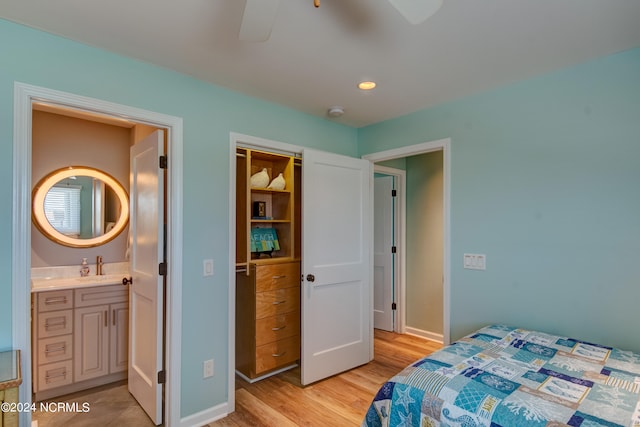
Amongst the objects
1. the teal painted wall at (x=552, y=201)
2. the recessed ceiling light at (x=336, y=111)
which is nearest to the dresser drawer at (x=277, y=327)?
the teal painted wall at (x=552, y=201)

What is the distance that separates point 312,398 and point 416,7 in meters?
2.69

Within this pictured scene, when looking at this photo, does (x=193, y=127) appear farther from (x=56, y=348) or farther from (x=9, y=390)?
(x=56, y=348)

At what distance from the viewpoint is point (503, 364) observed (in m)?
1.63

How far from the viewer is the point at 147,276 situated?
2.38 meters

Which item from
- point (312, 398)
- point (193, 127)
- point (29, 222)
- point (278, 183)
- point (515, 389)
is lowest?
point (312, 398)

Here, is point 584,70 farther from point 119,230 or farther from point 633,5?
point 119,230

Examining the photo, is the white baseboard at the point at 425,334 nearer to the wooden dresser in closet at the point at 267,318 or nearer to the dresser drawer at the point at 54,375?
the wooden dresser in closet at the point at 267,318

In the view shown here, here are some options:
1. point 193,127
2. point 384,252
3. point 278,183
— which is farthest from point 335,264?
point 193,127

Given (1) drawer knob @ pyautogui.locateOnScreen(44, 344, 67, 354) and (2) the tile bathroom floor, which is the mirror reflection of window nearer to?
(1) drawer knob @ pyautogui.locateOnScreen(44, 344, 67, 354)

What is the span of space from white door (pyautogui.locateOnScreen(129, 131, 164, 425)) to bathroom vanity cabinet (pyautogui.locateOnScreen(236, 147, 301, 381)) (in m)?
0.76

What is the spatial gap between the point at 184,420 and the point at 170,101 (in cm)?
216

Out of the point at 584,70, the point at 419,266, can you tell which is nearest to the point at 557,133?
the point at 584,70

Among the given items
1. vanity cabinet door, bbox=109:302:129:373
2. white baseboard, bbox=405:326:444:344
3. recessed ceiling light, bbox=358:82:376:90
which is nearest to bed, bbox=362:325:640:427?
recessed ceiling light, bbox=358:82:376:90

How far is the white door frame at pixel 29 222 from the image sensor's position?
1679 mm
